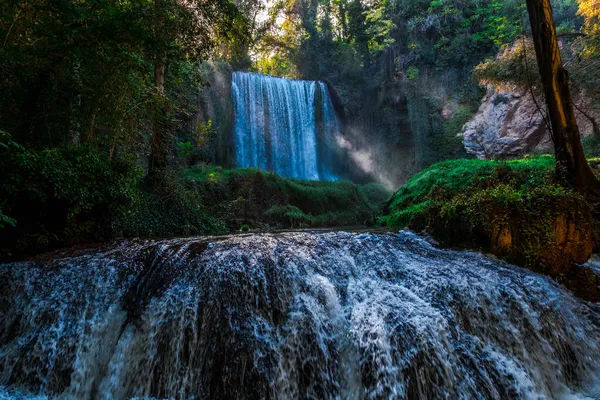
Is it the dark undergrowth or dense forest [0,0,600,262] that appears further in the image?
dense forest [0,0,600,262]

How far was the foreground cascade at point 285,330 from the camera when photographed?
3.42 metres

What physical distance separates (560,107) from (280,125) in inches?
723

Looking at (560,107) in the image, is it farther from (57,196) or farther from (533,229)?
(57,196)

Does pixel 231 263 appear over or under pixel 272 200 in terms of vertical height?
under

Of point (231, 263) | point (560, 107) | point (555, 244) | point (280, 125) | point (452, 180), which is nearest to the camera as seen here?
point (231, 263)

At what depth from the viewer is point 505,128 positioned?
18516 mm

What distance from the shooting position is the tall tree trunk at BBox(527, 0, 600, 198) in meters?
6.45

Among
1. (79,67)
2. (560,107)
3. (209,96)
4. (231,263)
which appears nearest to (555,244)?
(560,107)

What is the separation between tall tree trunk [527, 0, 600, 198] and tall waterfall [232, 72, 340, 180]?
1725 centimetres

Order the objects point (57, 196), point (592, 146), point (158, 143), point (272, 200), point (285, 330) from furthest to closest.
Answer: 1. point (272, 200)
2. point (592, 146)
3. point (158, 143)
4. point (57, 196)
5. point (285, 330)

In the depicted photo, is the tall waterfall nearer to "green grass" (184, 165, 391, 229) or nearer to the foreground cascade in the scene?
"green grass" (184, 165, 391, 229)

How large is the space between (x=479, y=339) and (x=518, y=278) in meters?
1.46

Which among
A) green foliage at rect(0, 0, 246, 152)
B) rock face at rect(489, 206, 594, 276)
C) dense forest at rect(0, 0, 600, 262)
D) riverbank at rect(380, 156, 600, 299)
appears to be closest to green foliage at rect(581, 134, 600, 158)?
dense forest at rect(0, 0, 600, 262)

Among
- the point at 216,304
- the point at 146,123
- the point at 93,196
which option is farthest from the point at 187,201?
the point at 216,304
